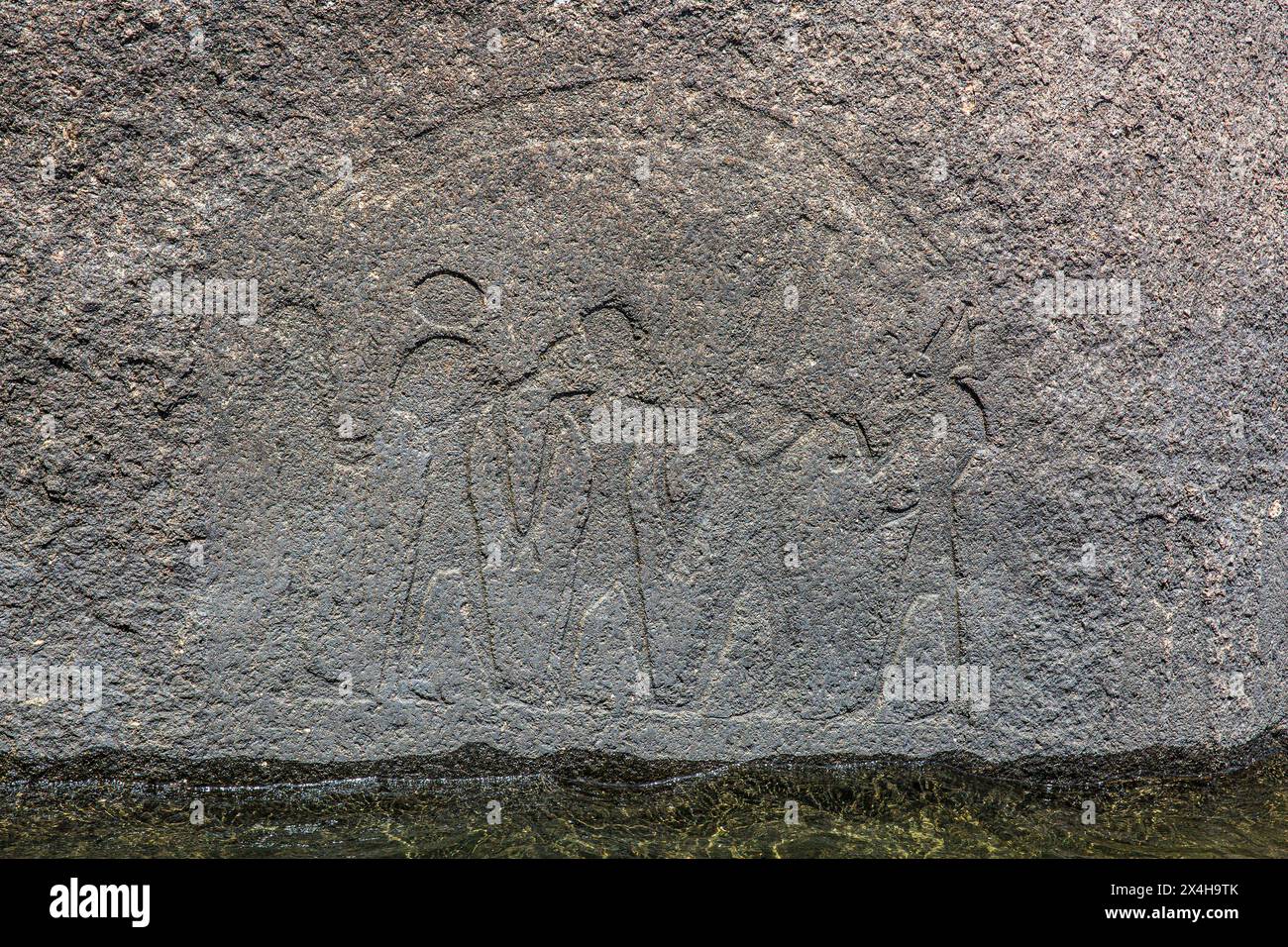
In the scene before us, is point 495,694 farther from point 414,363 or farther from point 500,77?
point 500,77

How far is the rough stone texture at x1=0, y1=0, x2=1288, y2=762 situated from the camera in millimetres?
2207

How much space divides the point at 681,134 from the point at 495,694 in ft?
3.52

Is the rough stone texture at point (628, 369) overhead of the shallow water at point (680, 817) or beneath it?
overhead

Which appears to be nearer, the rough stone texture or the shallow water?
the shallow water

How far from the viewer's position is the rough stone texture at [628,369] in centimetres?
221

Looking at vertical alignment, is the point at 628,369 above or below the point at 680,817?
above

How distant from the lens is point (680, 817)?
2.21 m

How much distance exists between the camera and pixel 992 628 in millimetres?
2303

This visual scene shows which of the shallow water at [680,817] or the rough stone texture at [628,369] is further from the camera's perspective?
the rough stone texture at [628,369]

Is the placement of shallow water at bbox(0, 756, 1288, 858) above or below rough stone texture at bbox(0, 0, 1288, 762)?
below

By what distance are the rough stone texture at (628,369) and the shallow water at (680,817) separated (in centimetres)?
8

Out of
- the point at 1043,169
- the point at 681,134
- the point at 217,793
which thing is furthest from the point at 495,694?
the point at 1043,169

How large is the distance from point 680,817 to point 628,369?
2.65 feet

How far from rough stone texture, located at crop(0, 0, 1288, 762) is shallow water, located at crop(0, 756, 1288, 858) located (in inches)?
3.1
